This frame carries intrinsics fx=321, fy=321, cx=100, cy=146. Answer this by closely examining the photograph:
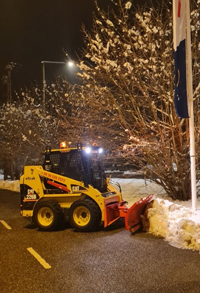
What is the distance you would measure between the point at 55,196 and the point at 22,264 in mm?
3044

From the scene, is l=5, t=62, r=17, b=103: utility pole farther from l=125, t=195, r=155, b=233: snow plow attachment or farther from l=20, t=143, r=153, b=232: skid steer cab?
l=125, t=195, r=155, b=233: snow plow attachment

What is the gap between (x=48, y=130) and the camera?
61.5 ft

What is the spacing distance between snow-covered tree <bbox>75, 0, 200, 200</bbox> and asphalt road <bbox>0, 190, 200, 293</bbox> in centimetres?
397

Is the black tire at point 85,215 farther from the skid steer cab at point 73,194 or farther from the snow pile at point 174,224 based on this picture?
the snow pile at point 174,224

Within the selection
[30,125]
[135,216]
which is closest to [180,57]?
[135,216]

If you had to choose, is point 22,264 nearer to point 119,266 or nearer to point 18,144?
point 119,266

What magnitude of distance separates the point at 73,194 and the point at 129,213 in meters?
1.79

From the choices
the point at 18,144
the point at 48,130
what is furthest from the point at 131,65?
the point at 18,144

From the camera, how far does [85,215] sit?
27.8 feet

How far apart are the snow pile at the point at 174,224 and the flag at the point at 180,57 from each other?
107 inches

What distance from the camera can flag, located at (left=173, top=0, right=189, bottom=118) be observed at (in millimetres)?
9031

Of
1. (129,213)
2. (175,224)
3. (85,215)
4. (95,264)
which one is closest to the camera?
(95,264)

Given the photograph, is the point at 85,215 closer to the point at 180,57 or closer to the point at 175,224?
the point at 175,224

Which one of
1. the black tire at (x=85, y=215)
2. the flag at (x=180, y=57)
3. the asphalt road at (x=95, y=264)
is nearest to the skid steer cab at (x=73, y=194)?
the black tire at (x=85, y=215)
